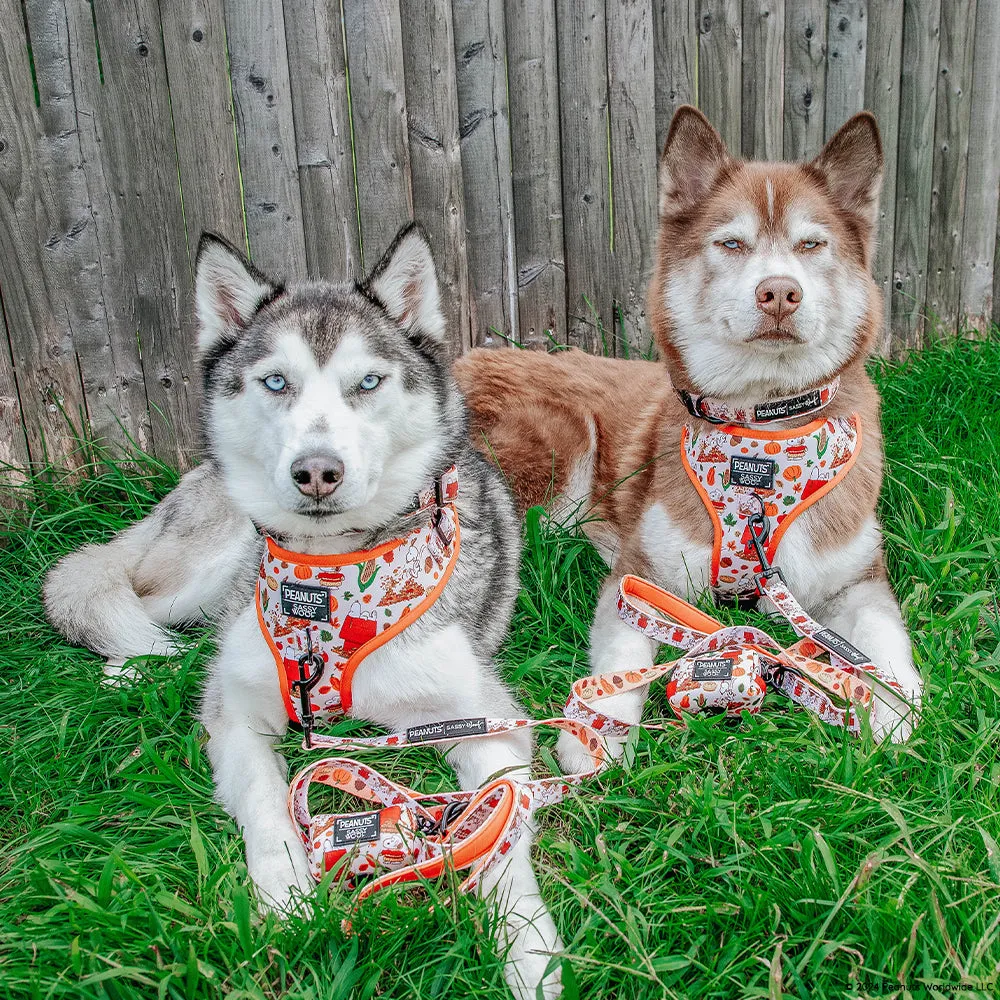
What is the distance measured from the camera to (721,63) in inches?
178

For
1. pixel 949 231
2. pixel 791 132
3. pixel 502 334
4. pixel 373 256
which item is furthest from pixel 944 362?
pixel 373 256

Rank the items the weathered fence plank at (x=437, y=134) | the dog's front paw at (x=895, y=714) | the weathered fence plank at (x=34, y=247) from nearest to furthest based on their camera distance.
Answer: the dog's front paw at (x=895, y=714) < the weathered fence plank at (x=34, y=247) < the weathered fence plank at (x=437, y=134)

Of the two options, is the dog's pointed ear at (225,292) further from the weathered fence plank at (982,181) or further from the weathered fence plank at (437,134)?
the weathered fence plank at (982,181)

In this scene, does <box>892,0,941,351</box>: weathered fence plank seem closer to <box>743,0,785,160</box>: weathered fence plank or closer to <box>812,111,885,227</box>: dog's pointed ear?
<box>743,0,785,160</box>: weathered fence plank

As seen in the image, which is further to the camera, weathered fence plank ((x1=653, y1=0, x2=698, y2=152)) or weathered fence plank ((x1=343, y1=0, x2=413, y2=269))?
weathered fence plank ((x1=653, y1=0, x2=698, y2=152))

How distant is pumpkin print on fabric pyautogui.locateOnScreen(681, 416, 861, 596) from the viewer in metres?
2.81

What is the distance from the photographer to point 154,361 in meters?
3.81

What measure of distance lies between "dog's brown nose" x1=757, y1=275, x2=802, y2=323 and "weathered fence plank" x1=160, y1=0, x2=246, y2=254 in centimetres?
212

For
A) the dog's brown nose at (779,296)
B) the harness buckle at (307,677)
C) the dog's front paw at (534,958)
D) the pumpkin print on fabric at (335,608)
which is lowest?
the dog's front paw at (534,958)

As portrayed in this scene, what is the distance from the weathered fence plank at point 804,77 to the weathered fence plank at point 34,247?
11.3 ft

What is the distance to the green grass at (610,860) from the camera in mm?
1714

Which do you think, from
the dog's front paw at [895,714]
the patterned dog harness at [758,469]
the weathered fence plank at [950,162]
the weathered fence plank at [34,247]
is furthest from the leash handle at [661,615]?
the weathered fence plank at [950,162]

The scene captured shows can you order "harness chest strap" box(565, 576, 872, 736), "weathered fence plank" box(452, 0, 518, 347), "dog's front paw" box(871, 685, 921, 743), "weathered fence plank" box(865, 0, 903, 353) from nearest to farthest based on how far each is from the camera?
"dog's front paw" box(871, 685, 921, 743) < "harness chest strap" box(565, 576, 872, 736) < "weathered fence plank" box(452, 0, 518, 347) < "weathered fence plank" box(865, 0, 903, 353)

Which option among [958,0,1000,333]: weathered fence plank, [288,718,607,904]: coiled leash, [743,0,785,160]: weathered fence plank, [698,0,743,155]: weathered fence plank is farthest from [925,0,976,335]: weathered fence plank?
[288,718,607,904]: coiled leash
